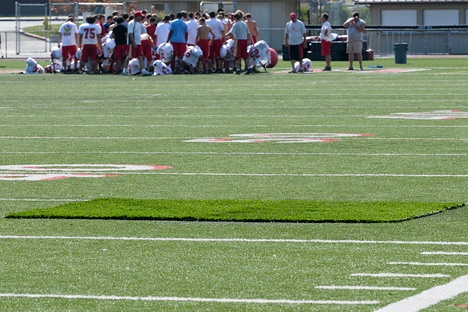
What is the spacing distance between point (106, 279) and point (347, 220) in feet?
8.30

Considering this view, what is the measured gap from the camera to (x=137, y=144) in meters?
15.3

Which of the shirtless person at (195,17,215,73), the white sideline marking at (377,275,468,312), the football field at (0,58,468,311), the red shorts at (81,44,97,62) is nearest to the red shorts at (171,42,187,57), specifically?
the shirtless person at (195,17,215,73)

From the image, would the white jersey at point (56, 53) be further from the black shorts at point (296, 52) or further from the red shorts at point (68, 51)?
the black shorts at point (296, 52)

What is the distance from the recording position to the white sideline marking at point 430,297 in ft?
20.2

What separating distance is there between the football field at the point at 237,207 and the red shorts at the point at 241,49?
35.9 feet

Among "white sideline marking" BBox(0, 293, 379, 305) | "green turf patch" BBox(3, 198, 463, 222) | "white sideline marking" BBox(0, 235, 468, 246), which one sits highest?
"green turf patch" BBox(3, 198, 463, 222)

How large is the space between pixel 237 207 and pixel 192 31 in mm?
24177

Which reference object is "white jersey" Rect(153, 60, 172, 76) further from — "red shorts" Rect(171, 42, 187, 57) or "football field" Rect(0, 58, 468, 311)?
"football field" Rect(0, 58, 468, 311)

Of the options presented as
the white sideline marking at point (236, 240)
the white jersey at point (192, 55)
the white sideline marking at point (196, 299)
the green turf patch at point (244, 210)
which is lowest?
the white sideline marking at point (196, 299)

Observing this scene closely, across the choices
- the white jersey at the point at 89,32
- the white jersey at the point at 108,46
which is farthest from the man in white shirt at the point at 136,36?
the white jersey at the point at 89,32

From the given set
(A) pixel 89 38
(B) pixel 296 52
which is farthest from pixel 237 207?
(A) pixel 89 38

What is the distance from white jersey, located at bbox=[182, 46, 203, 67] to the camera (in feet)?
107

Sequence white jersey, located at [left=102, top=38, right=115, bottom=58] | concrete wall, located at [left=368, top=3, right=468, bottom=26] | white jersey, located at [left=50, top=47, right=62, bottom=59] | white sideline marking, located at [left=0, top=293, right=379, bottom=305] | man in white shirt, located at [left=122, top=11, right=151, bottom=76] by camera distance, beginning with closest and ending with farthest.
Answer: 1. white sideline marking, located at [left=0, top=293, right=379, bottom=305]
2. man in white shirt, located at [left=122, top=11, right=151, bottom=76]
3. white jersey, located at [left=102, top=38, right=115, bottom=58]
4. white jersey, located at [left=50, top=47, right=62, bottom=59]
5. concrete wall, located at [left=368, top=3, right=468, bottom=26]

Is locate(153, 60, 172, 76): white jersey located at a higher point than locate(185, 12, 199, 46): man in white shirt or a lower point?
lower
